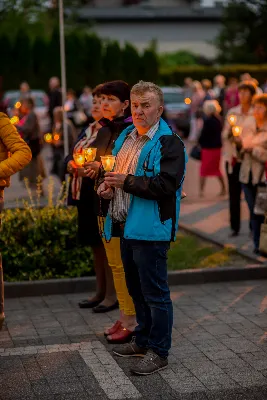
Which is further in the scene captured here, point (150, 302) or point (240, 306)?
point (240, 306)

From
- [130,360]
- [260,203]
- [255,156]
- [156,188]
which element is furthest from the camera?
[255,156]

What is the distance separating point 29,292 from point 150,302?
8.90ft

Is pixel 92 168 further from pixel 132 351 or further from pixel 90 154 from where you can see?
pixel 132 351

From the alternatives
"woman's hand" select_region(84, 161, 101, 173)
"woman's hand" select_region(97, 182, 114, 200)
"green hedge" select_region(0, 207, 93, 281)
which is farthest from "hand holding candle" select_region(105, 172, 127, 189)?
"green hedge" select_region(0, 207, 93, 281)

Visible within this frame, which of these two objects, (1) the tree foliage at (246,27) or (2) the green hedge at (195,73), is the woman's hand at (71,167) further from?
(1) the tree foliage at (246,27)

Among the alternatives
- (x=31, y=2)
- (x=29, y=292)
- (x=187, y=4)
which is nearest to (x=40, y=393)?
(x=29, y=292)

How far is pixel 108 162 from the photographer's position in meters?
6.46

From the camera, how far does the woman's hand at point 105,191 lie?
6.61 m

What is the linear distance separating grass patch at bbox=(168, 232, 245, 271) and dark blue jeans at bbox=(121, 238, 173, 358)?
10.3ft

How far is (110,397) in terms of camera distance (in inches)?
238

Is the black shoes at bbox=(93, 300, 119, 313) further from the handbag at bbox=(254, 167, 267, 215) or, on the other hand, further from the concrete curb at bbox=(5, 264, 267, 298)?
the handbag at bbox=(254, 167, 267, 215)

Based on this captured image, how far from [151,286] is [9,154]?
1.85 m

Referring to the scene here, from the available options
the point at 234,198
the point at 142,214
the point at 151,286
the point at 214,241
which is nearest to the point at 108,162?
the point at 142,214

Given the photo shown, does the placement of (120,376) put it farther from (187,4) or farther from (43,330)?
(187,4)
